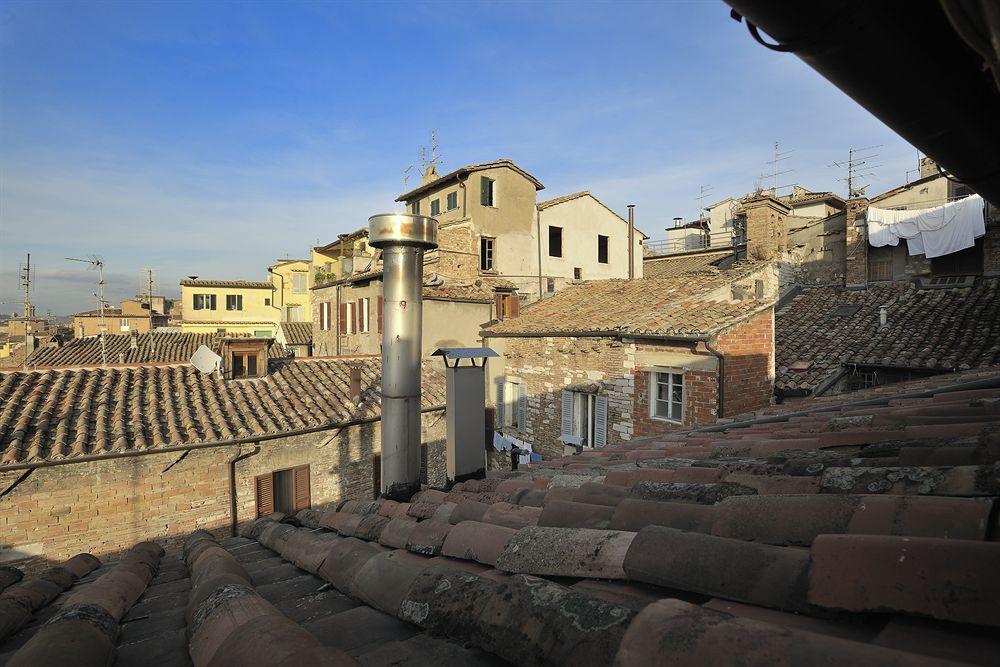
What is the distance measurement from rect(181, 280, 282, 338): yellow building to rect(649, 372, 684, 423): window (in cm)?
3401

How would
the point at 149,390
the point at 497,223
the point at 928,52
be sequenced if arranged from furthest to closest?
1. the point at 497,223
2. the point at 149,390
3. the point at 928,52

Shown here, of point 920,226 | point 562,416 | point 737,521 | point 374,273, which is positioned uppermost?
point 920,226

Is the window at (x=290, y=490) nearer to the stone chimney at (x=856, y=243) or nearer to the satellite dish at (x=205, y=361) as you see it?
the satellite dish at (x=205, y=361)

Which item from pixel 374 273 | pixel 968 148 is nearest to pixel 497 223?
pixel 374 273

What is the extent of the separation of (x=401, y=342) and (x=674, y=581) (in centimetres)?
518

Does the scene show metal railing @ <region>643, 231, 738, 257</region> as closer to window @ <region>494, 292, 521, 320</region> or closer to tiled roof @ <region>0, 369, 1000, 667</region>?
window @ <region>494, 292, 521, 320</region>

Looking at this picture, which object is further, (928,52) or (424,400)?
(424,400)

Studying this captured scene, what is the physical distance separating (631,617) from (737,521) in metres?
0.64

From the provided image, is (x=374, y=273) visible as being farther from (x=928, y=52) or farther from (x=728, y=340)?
(x=928, y=52)

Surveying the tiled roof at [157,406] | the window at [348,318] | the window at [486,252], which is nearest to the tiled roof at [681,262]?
the window at [486,252]

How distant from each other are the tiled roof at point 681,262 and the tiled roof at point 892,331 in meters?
12.3

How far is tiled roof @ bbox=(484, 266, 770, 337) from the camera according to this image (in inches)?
422

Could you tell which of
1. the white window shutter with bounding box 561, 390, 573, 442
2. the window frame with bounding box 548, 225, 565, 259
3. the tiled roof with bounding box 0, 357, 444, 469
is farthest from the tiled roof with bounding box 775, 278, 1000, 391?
the window frame with bounding box 548, 225, 565, 259

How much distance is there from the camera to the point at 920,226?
17469 mm
